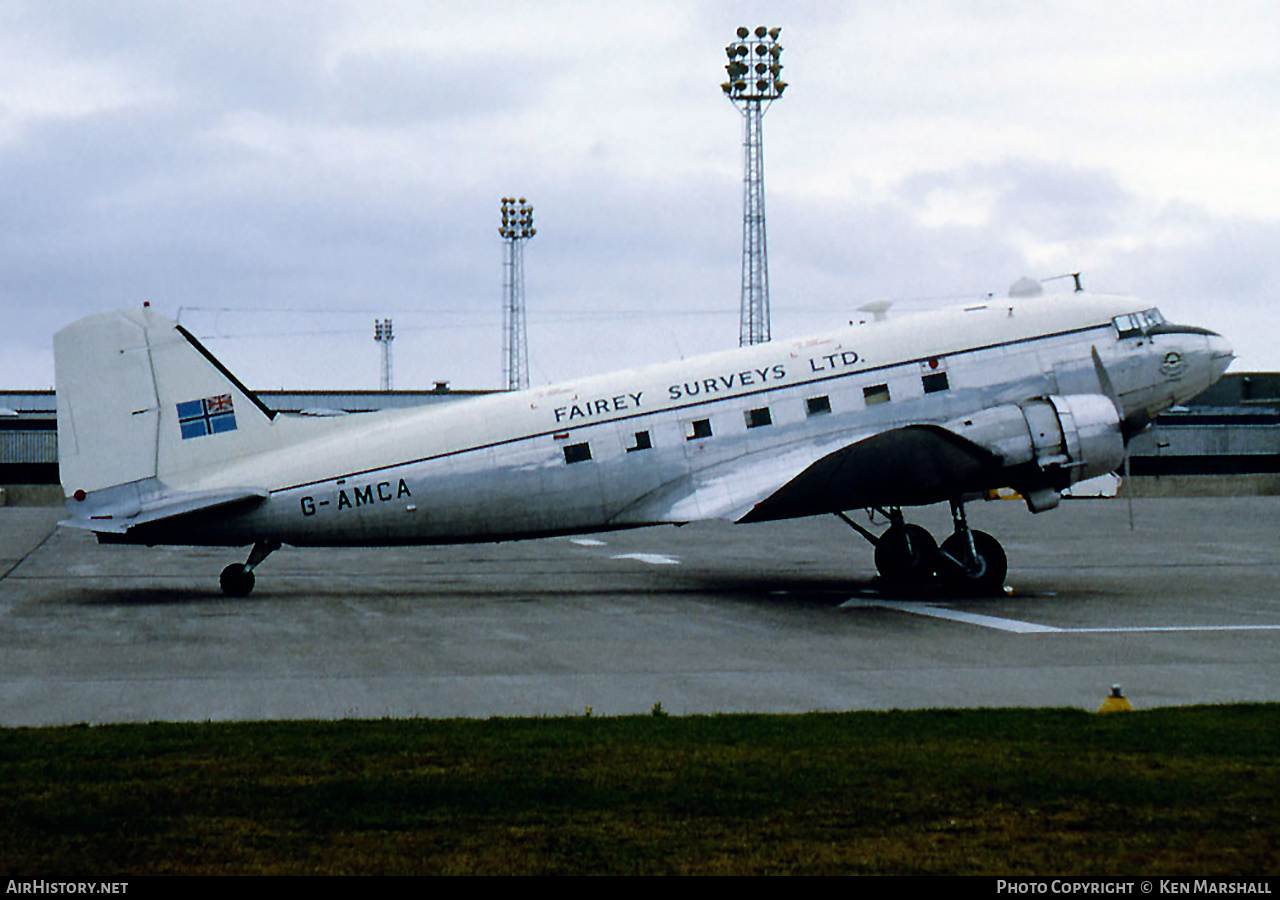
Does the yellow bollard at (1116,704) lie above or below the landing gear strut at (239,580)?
below

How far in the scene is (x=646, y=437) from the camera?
2272cm

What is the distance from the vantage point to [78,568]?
30.5 m

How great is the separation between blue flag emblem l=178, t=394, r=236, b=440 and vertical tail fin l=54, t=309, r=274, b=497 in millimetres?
17

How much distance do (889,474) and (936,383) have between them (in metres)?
2.42

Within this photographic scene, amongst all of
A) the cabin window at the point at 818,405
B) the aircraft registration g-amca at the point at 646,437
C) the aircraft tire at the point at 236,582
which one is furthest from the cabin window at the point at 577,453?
the aircraft tire at the point at 236,582

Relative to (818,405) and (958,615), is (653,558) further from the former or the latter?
(958,615)

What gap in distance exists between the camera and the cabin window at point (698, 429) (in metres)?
22.9

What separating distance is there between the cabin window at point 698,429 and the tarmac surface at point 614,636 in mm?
2885

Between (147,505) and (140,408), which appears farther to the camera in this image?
(140,408)

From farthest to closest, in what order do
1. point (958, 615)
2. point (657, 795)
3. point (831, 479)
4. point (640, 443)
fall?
point (640, 443), point (831, 479), point (958, 615), point (657, 795)

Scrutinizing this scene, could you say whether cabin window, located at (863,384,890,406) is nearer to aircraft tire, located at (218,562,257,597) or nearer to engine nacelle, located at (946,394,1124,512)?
engine nacelle, located at (946,394,1124,512)

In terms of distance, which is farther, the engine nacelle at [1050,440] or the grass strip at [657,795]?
the engine nacelle at [1050,440]

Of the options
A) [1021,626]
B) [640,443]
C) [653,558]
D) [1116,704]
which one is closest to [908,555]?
[640,443]

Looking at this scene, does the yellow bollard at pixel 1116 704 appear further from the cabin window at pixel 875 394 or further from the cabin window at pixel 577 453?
the cabin window at pixel 577 453
